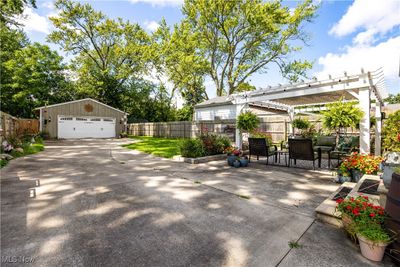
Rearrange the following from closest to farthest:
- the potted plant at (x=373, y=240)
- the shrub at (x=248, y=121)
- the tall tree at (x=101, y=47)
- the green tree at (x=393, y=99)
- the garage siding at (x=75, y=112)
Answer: the potted plant at (x=373, y=240), the shrub at (x=248, y=121), the garage siding at (x=75, y=112), the tall tree at (x=101, y=47), the green tree at (x=393, y=99)

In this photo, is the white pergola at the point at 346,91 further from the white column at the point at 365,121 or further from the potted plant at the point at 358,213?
the potted plant at the point at 358,213

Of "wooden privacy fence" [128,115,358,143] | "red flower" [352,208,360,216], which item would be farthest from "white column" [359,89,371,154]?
"red flower" [352,208,360,216]

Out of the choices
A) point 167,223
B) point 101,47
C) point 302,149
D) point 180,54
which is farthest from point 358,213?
point 101,47

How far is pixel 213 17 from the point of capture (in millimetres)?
18172

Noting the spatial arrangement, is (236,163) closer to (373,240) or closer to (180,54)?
(373,240)

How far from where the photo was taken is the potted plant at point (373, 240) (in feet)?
6.19

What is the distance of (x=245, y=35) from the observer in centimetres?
1923

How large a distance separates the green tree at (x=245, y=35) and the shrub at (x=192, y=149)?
1432 cm

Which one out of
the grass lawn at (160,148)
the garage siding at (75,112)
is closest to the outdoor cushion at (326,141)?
the grass lawn at (160,148)

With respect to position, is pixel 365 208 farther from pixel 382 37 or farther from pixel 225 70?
pixel 225 70

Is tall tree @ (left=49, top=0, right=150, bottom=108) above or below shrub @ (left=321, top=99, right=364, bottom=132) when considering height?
above

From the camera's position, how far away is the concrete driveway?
1.97 metres

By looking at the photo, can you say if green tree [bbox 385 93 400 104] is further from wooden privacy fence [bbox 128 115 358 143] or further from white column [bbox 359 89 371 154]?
white column [bbox 359 89 371 154]

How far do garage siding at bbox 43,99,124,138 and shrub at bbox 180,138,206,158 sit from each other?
646 inches
